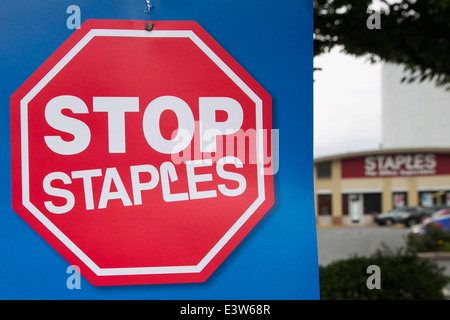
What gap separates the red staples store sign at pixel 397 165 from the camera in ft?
77.4

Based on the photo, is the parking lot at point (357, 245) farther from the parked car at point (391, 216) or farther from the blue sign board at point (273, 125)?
the blue sign board at point (273, 125)

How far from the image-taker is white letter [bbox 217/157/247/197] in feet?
3.99

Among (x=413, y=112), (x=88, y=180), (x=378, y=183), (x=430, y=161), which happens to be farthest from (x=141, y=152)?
(x=413, y=112)

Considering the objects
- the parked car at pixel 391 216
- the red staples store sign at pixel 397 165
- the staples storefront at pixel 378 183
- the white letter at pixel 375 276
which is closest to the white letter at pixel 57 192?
the white letter at pixel 375 276

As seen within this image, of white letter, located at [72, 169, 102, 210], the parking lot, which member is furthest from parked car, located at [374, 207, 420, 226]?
white letter, located at [72, 169, 102, 210]

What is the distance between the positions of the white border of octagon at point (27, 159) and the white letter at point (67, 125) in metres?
0.07

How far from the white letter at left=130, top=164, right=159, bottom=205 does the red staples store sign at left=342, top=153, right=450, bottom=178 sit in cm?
2441

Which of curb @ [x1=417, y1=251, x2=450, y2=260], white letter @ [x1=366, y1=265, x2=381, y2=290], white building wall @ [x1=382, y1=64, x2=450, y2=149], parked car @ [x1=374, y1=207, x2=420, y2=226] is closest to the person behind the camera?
white letter @ [x1=366, y1=265, x2=381, y2=290]

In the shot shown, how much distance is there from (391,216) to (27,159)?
2243 centimetres

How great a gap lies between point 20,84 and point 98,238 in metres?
0.56

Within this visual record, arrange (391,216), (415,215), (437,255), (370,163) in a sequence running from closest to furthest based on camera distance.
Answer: (437,255)
(415,215)
(391,216)
(370,163)

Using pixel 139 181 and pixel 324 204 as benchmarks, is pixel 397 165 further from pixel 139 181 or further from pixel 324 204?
pixel 139 181

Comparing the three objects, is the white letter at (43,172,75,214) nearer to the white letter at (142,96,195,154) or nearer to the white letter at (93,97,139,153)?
the white letter at (93,97,139,153)

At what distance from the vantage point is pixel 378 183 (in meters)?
24.0
